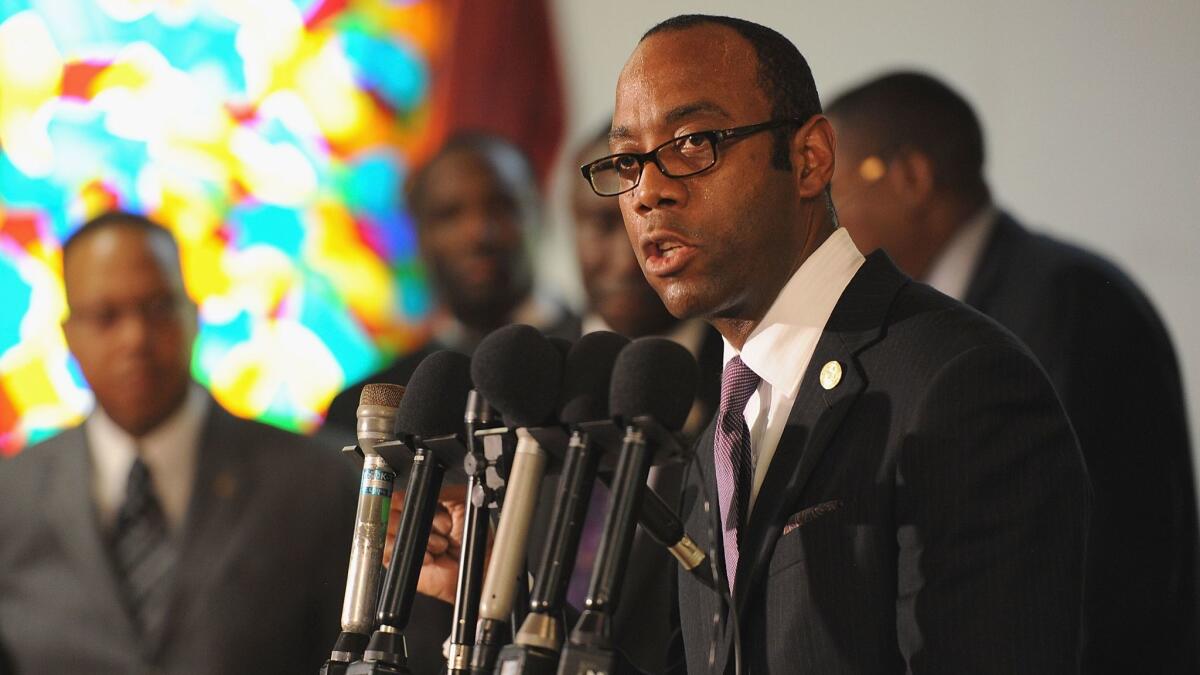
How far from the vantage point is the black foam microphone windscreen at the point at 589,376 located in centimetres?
160

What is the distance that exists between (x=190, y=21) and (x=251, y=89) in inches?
11.0

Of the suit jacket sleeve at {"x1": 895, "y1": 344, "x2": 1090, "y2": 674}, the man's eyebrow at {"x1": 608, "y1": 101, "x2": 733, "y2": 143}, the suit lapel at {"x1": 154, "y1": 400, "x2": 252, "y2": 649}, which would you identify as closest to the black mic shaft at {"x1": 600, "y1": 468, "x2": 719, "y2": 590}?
the suit jacket sleeve at {"x1": 895, "y1": 344, "x2": 1090, "y2": 674}

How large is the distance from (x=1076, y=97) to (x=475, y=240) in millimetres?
1798

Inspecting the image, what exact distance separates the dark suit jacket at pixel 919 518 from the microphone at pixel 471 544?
11.8 inches

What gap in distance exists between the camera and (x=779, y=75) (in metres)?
2.15

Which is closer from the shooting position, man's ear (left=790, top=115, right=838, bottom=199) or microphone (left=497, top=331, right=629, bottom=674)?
microphone (left=497, top=331, right=629, bottom=674)

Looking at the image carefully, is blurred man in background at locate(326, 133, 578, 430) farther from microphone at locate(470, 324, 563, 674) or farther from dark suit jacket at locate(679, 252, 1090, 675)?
microphone at locate(470, 324, 563, 674)

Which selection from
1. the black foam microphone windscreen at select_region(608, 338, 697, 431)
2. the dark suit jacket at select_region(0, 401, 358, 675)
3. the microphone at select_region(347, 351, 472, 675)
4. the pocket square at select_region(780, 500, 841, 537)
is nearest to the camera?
the black foam microphone windscreen at select_region(608, 338, 697, 431)

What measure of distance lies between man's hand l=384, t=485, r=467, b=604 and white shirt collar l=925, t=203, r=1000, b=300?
230cm

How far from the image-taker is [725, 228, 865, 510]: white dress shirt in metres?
2.07

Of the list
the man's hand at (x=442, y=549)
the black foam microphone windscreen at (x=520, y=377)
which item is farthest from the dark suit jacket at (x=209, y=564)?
the black foam microphone windscreen at (x=520, y=377)

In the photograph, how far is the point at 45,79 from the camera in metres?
4.55

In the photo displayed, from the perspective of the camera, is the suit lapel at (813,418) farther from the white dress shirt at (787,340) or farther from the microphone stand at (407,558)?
the microphone stand at (407,558)

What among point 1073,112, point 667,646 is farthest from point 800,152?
point 1073,112
